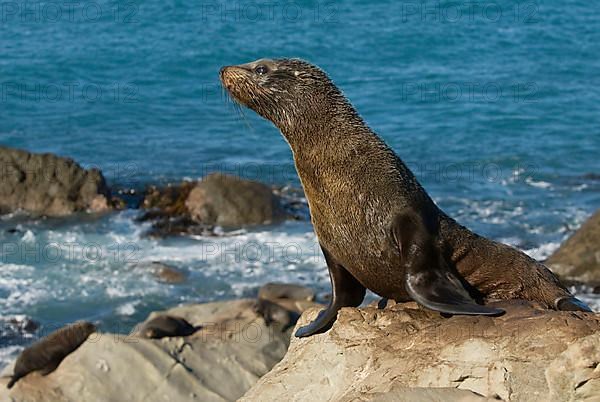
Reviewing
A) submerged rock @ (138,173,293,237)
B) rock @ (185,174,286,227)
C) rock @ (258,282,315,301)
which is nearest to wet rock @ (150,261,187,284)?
rock @ (258,282,315,301)

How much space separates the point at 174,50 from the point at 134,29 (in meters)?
3.75

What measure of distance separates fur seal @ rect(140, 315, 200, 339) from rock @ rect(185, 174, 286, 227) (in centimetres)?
599

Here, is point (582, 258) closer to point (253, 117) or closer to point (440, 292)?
point (440, 292)

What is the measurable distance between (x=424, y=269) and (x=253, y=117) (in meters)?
21.0

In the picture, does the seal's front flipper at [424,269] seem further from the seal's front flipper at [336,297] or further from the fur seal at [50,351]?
the fur seal at [50,351]

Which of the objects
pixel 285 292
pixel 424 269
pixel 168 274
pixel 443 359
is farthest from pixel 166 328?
pixel 443 359

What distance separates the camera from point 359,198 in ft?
23.6

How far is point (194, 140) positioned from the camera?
2602cm

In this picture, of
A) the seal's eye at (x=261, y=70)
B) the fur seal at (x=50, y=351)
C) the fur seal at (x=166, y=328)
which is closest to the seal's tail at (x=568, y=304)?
the seal's eye at (x=261, y=70)

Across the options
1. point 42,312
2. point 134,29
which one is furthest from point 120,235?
point 134,29

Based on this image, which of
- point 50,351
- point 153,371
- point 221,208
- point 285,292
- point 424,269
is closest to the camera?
point 424,269

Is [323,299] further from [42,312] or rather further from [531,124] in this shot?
[531,124]

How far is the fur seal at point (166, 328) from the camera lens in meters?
12.6

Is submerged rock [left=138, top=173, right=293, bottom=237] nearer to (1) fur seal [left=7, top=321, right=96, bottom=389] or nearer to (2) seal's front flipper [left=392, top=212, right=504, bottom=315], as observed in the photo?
(1) fur seal [left=7, top=321, right=96, bottom=389]
